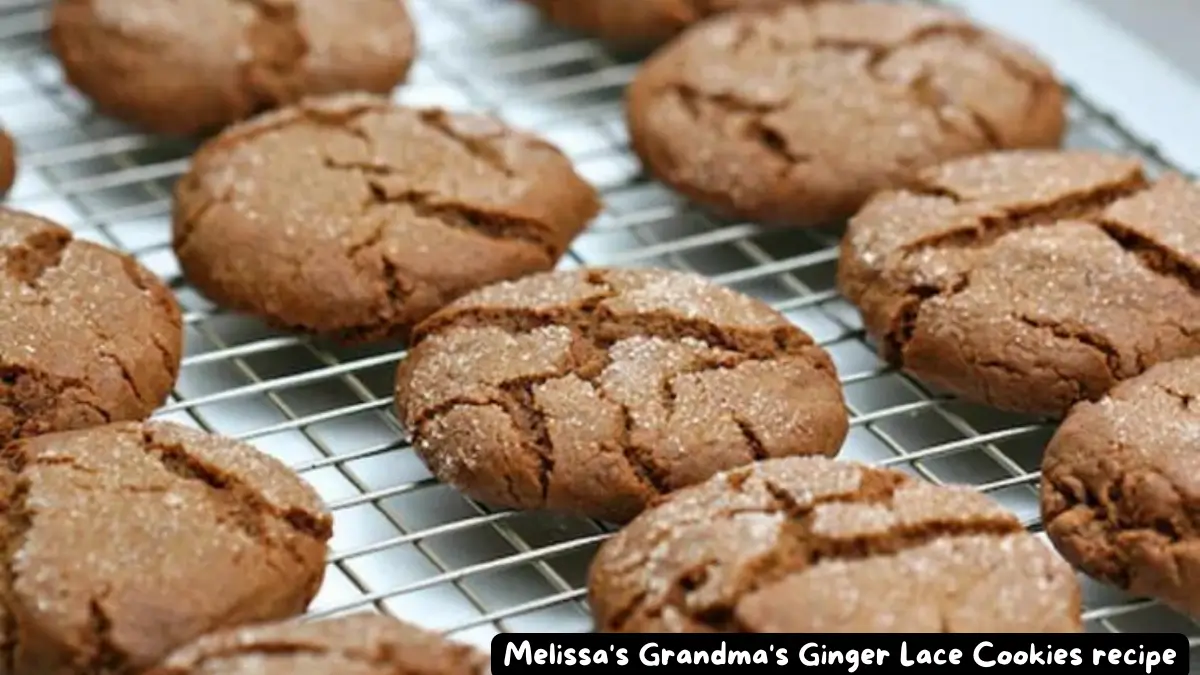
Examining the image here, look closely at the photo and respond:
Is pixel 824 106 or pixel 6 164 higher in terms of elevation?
pixel 824 106

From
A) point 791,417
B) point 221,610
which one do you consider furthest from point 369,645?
point 791,417

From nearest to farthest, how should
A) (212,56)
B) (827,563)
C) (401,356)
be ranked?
1. (827,563)
2. (401,356)
3. (212,56)

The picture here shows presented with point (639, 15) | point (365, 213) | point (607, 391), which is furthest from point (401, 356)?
point (639, 15)

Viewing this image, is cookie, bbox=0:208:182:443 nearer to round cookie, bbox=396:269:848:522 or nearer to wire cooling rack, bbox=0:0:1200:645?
wire cooling rack, bbox=0:0:1200:645

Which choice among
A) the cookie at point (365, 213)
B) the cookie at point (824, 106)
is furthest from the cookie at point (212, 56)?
the cookie at point (824, 106)

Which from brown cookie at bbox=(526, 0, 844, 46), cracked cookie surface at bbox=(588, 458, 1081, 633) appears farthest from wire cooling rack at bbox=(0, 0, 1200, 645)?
cracked cookie surface at bbox=(588, 458, 1081, 633)

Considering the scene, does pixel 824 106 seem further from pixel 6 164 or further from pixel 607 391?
pixel 6 164
